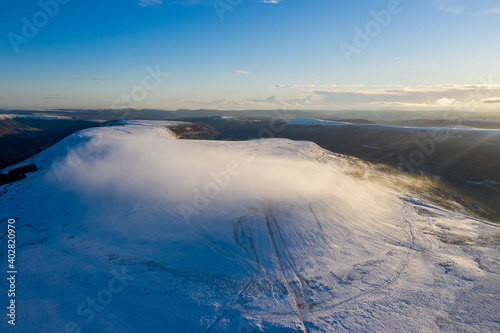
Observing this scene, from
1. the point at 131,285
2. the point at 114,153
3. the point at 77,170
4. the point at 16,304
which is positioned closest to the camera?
the point at 16,304

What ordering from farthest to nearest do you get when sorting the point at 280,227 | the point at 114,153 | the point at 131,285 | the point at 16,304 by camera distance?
the point at 114,153
the point at 280,227
the point at 131,285
the point at 16,304

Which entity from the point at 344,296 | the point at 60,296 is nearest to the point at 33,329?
the point at 60,296

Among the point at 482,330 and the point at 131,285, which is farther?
the point at 131,285

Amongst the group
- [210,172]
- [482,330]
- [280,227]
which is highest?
[210,172]

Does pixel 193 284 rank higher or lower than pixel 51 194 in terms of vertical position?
lower

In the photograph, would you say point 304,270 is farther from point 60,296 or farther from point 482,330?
point 60,296

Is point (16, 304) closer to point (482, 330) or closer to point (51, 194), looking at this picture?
point (51, 194)
